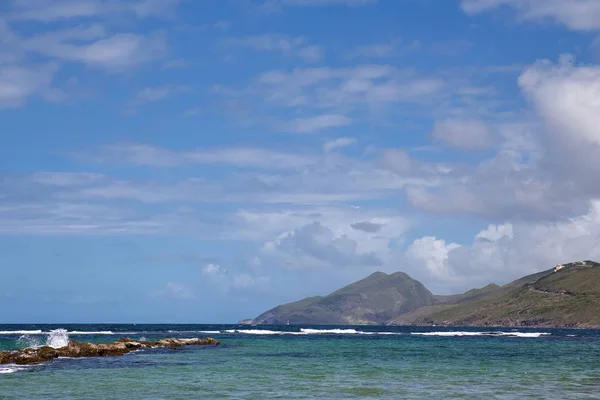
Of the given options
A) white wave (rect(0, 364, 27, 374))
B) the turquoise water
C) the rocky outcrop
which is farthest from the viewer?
the rocky outcrop

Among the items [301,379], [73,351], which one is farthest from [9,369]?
[301,379]

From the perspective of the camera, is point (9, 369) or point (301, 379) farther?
point (9, 369)

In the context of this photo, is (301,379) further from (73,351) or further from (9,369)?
(73,351)

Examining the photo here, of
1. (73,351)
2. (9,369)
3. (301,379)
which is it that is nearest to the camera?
(301,379)

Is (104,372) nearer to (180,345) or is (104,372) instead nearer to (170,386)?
(170,386)

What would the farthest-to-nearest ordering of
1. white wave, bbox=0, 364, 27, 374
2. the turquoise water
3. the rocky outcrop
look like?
the rocky outcrop < white wave, bbox=0, 364, 27, 374 < the turquoise water

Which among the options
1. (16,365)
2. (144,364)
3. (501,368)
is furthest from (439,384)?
(16,365)

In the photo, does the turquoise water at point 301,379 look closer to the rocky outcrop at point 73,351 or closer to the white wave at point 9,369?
the white wave at point 9,369

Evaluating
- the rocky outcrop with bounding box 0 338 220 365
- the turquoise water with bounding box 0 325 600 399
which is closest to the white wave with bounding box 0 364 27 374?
the turquoise water with bounding box 0 325 600 399

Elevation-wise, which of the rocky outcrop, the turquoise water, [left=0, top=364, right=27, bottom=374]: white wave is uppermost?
the rocky outcrop

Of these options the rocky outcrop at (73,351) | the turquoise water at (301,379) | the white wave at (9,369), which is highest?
the rocky outcrop at (73,351)

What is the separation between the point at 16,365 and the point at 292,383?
30.2 metres

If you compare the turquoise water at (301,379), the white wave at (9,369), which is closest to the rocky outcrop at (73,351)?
the turquoise water at (301,379)

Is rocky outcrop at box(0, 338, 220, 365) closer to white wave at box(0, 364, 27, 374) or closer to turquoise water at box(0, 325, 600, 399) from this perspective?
turquoise water at box(0, 325, 600, 399)
